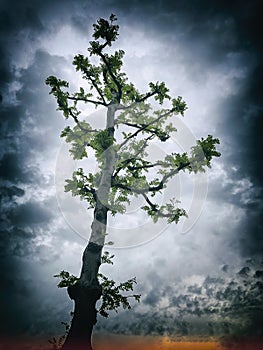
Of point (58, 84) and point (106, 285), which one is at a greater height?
point (58, 84)

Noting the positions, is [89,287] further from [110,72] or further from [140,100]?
[110,72]

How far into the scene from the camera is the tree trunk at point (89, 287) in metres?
6.61

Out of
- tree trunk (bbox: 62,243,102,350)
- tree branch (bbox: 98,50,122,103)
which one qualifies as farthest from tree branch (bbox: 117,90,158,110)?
tree trunk (bbox: 62,243,102,350)

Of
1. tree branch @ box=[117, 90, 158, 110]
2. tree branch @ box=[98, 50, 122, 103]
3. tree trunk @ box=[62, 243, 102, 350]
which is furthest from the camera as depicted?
tree branch @ box=[117, 90, 158, 110]

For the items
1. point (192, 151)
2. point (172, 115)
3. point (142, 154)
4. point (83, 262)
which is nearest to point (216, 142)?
point (192, 151)

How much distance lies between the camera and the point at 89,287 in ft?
23.7

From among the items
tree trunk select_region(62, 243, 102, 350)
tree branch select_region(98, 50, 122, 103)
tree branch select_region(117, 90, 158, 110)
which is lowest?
tree trunk select_region(62, 243, 102, 350)

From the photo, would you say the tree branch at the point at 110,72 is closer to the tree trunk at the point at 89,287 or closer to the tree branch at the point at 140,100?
the tree branch at the point at 140,100

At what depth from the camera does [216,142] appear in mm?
8562

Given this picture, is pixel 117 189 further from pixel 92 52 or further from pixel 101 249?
pixel 92 52

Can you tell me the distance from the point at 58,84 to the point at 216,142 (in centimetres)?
610

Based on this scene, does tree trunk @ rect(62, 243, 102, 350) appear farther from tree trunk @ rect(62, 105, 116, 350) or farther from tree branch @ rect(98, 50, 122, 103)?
tree branch @ rect(98, 50, 122, 103)

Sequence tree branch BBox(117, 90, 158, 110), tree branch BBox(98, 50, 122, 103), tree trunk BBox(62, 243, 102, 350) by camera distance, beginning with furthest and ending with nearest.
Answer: tree branch BBox(117, 90, 158, 110)
tree branch BBox(98, 50, 122, 103)
tree trunk BBox(62, 243, 102, 350)

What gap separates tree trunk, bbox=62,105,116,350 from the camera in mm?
6613
